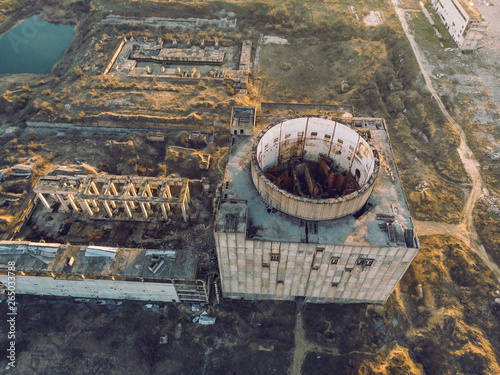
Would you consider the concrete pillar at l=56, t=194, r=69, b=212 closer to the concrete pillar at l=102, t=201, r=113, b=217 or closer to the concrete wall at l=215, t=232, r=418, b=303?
the concrete pillar at l=102, t=201, r=113, b=217

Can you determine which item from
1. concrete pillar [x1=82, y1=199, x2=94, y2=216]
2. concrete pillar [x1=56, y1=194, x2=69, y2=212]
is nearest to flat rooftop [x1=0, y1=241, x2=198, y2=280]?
concrete pillar [x1=82, y1=199, x2=94, y2=216]

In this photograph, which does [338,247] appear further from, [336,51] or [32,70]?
[32,70]

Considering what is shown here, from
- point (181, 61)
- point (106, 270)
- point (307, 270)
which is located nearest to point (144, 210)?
point (106, 270)

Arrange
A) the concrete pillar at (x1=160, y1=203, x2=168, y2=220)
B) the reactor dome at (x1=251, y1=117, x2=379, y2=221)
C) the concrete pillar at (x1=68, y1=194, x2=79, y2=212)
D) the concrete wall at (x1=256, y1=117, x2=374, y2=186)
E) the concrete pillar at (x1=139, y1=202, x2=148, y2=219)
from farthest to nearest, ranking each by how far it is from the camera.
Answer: the concrete pillar at (x1=68, y1=194, x2=79, y2=212) → the concrete pillar at (x1=139, y1=202, x2=148, y2=219) → the concrete pillar at (x1=160, y1=203, x2=168, y2=220) → the concrete wall at (x1=256, y1=117, x2=374, y2=186) → the reactor dome at (x1=251, y1=117, x2=379, y2=221)

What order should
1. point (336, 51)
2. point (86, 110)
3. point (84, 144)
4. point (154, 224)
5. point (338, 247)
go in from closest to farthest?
1. point (338, 247)
2. point (154, 224)
3. point (84, 144)
4. point (86, 110)
5. point (336, 51)

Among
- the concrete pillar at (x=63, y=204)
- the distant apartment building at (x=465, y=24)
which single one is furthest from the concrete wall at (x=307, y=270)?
the distant apartment building at (x=465, y=24)

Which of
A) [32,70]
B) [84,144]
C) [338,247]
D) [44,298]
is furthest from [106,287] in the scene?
[32,70]
